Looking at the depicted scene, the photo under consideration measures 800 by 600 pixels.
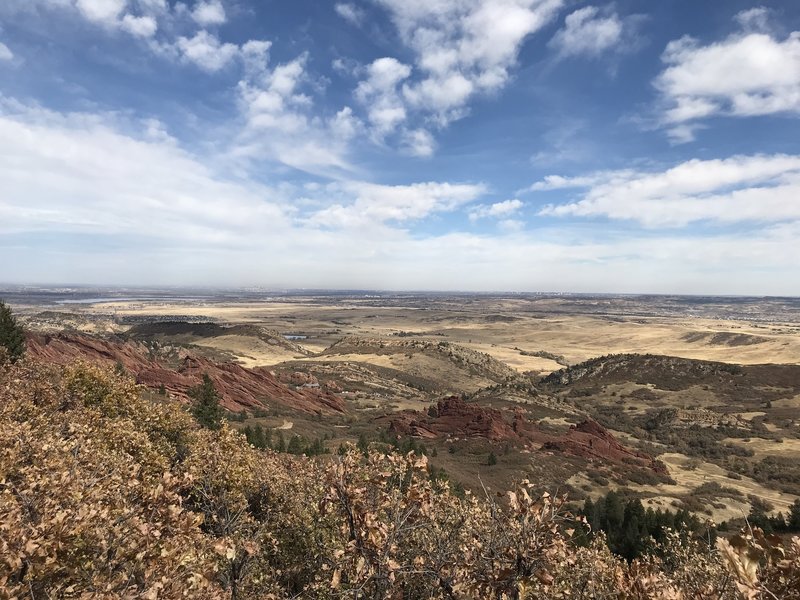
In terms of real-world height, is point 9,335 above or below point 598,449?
above

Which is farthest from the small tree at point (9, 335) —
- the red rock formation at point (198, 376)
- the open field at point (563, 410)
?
the open field at point (563, 410)

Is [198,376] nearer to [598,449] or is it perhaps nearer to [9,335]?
[9,335]

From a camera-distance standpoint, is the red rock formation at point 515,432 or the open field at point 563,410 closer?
the open field at point 563,410

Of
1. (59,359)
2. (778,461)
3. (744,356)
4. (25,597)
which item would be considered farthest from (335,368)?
(744,356)

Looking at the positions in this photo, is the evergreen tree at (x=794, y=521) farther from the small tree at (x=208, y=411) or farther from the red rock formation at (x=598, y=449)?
the small tree at (x=208, y=411)

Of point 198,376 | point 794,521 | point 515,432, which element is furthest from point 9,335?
point 794,521

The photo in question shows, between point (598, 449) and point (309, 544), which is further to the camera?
point (598, 449)
